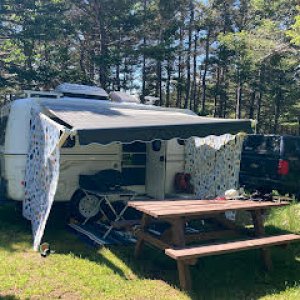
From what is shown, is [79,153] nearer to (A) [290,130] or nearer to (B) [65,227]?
(B) [65,227]

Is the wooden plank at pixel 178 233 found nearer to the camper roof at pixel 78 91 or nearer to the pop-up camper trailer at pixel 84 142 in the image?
the pop-up camper trailer at pixel 84 142

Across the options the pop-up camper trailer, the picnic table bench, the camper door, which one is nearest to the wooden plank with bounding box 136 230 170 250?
the picnic table bench

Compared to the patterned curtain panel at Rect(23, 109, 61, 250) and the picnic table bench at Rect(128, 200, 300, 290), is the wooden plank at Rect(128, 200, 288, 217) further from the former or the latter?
the patterned curtain panel at Rect(23, 109, 61, 250)

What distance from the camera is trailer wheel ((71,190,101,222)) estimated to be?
7.82m

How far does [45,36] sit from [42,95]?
842 centimetres

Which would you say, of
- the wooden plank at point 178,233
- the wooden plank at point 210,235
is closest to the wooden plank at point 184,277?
the wooden plank at point 178,233

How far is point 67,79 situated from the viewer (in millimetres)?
17875

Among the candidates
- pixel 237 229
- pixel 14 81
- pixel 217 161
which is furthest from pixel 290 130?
pixel 237 229

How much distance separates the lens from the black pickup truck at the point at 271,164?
9.30 m

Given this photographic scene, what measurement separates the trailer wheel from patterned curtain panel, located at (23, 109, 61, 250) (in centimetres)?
103

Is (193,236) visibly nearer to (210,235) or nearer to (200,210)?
(210,235)

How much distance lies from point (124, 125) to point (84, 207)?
2.41 metres

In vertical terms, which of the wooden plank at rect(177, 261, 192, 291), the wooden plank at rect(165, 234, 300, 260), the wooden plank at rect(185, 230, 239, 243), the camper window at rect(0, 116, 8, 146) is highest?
the camper window at rect(0, 116, 8, 146)

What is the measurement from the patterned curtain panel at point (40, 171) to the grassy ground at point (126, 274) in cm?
48
